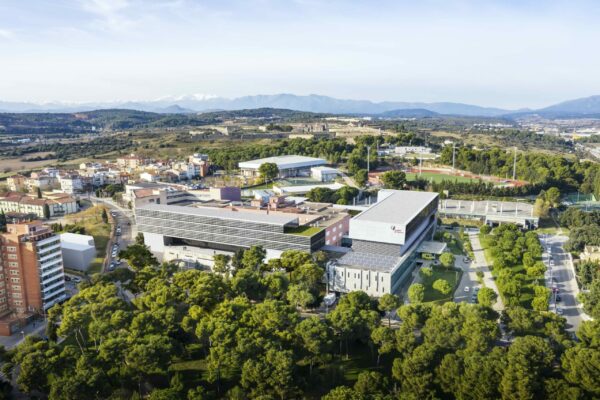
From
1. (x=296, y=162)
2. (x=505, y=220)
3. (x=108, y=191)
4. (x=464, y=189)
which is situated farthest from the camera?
(x=296, y=162)

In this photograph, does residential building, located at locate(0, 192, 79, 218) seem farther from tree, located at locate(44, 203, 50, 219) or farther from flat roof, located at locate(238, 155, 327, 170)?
flat roof, located at locate(238, 155, 327, 170)

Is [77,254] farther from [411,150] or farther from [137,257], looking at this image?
[411,150]

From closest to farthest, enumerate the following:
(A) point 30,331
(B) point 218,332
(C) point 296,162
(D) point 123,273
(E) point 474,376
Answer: (E) point 474,376
(B) point 218,332
(A) point 30,331
(D) point 123,273
(C) point 296,162

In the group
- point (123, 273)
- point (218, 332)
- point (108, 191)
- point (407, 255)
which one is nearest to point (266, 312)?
point (218, 332)

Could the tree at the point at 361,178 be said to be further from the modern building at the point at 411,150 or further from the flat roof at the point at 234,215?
the flat roof at the point at 234,215

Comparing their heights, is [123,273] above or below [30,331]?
above

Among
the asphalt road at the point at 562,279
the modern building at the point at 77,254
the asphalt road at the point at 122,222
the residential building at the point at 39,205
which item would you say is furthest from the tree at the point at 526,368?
the residential building at the point at 39,205

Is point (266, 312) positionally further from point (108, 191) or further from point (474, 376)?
point (108, 191)
